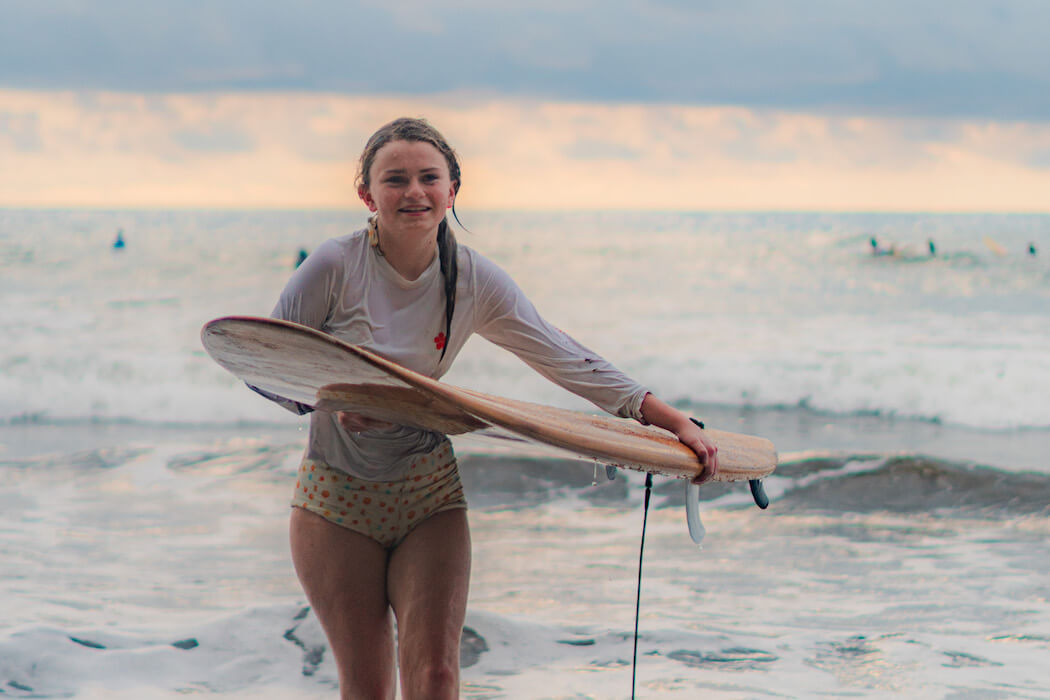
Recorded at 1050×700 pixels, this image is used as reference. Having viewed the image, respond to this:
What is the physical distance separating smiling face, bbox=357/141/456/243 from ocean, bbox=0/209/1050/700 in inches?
84.7

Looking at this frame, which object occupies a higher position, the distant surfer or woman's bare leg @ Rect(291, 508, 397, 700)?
the distant surfer

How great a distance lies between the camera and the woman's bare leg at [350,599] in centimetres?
201

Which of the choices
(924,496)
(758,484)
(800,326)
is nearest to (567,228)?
(800,326)

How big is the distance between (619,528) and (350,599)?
4.01 meters

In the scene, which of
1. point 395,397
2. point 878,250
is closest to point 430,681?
point 395,397

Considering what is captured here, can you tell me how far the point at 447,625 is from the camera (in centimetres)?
198

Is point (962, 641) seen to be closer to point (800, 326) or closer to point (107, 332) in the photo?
point (800, 326)

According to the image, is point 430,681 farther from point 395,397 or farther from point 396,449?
point 395,397

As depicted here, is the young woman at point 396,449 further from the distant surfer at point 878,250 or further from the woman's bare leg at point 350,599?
the distant surfer at point 878,250

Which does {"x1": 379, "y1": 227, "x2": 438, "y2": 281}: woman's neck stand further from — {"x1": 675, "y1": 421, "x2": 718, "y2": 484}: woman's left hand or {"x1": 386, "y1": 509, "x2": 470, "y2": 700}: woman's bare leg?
{"x1": 675, "y1": 421, "x2": 718, "y2": 484}: woman's left hand

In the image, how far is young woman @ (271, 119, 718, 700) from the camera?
6.44ft

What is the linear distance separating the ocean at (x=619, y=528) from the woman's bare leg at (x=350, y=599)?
5.46ft

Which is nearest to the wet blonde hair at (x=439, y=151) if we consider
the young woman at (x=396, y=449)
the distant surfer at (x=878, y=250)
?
the young woman at (x=396, y=449)

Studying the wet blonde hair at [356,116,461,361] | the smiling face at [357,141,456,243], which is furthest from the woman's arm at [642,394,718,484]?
the smiling face at [357,141,456,243]
